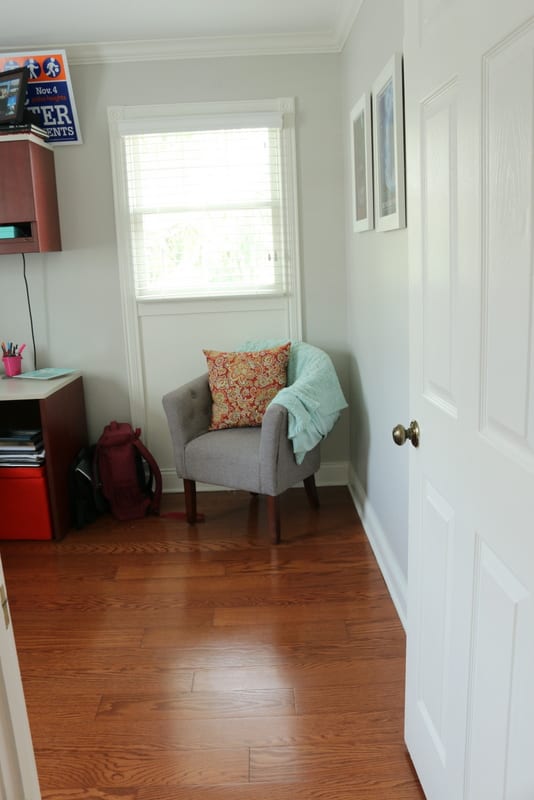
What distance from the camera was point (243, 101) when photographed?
3.63 meters

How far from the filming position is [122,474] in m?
3.63

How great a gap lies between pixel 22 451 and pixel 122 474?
1.77ft

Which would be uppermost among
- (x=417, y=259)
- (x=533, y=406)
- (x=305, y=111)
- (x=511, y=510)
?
(x=305, y=111)

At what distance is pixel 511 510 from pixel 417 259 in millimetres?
692

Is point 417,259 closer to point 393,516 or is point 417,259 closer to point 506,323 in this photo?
point 506,323

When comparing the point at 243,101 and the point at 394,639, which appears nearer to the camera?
the point at 394,639

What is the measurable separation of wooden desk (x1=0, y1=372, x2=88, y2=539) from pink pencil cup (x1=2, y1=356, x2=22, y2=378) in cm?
7

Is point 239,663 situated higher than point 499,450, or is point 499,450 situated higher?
point 499,450

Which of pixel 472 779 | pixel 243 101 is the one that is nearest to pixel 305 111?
pixel 243 101

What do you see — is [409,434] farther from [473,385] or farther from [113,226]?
[113,226]

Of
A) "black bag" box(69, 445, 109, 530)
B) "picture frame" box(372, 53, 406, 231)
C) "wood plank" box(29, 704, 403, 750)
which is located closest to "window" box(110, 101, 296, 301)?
"black bag" box(69, 445, 109, 530)

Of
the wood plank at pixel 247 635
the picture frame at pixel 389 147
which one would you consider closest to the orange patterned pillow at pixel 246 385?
the picture frame at pixel 389 147

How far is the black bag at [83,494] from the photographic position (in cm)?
352

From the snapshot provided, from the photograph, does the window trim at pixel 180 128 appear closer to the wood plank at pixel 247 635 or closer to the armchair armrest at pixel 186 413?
the armchair armrest at pixel 186 413
